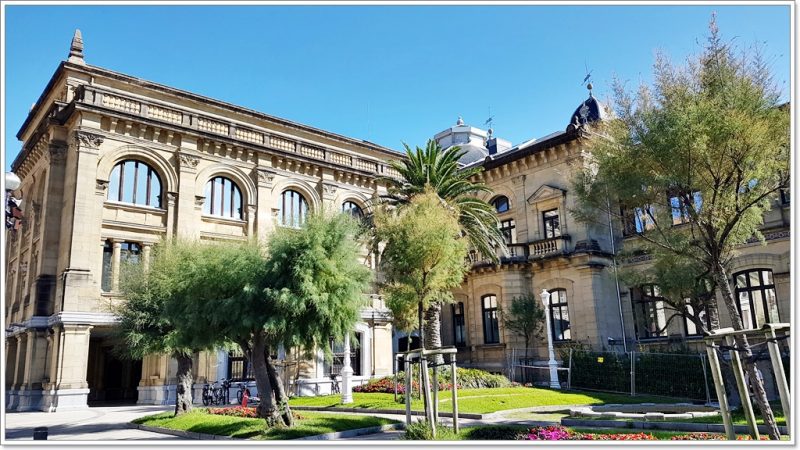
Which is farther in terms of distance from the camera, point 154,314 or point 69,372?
point 69,372

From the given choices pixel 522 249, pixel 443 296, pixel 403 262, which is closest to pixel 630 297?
pixel 522 249

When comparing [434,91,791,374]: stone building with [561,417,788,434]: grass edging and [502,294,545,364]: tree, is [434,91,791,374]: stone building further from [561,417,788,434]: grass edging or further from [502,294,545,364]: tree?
[561,417,788,434]: grass edging

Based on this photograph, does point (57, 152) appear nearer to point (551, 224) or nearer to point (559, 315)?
point (551, 224)

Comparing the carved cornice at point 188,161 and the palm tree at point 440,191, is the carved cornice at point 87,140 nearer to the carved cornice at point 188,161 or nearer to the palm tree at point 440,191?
the carved cornice at point 188,161

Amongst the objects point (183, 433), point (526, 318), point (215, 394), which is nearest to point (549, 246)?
point (526, 318)

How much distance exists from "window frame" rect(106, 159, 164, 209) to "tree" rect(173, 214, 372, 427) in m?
16.0

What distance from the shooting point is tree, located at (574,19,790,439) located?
13.7 m

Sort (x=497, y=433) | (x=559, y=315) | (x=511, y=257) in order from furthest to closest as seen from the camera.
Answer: (x=511, y=257) → (x=559, y=315) → (x=497, y=433)

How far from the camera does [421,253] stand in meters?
21.6

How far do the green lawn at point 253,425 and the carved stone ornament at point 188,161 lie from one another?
16061mm

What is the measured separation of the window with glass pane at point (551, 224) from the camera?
112ft

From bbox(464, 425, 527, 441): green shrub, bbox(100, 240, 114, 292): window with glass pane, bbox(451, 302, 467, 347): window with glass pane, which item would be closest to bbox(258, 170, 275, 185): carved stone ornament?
bbox(100, 240, 114, 292): window with glass pane

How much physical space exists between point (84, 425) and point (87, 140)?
14106 millimetres

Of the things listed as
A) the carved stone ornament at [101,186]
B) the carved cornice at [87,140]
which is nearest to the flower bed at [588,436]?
the carved stone ornament at [101,186]
